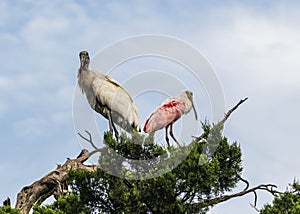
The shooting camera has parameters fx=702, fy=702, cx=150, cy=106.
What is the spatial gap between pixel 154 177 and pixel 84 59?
21.2ft

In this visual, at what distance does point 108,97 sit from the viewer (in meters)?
16.2

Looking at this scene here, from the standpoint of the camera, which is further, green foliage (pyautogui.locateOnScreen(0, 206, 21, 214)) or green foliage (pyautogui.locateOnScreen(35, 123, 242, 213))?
green foliage (pyautogui.locateOnScreen(0, 206, 21, 214))

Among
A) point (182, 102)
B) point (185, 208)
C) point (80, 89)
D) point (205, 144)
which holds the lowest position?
point (185, 208)

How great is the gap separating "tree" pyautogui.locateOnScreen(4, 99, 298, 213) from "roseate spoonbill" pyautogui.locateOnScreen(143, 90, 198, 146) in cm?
160

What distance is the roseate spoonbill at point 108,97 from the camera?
15.7 m

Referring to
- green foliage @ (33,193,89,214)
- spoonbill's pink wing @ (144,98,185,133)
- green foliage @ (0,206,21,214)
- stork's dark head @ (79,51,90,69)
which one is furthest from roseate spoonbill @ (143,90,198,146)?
stork's dark head @ (79,51,90,69)

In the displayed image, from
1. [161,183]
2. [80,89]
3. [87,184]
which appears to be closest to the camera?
[161,183]

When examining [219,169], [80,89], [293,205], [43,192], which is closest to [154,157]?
[219,169]

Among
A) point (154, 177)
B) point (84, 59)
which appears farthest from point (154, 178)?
point (84, 59)

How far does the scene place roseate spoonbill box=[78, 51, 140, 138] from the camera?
15.7 meters

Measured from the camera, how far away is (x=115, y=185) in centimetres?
1167

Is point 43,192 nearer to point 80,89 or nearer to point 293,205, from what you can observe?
point 80,89

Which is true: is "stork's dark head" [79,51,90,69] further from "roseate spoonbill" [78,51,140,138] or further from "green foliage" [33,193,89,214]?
"green foliage" [33,193,89,214]

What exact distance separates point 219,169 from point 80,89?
5.99 meters
